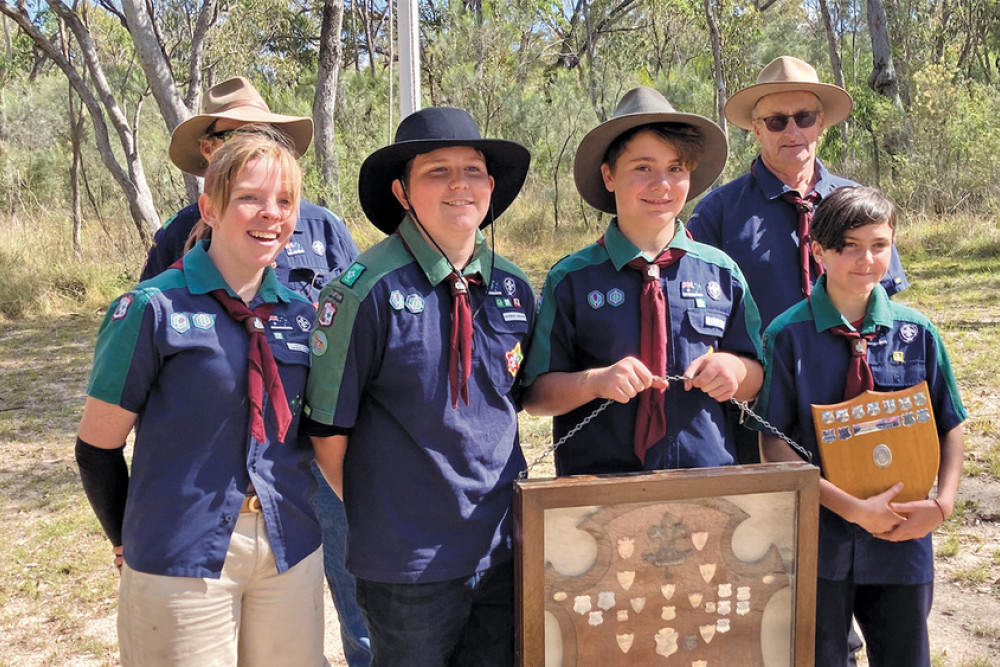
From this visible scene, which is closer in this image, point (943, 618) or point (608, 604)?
point (608, 604)

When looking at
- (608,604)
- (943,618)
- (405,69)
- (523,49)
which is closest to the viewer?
(608,604)

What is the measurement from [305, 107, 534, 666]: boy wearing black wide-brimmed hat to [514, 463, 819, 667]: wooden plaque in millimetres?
216

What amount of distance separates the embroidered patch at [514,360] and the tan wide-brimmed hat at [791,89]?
1611mm

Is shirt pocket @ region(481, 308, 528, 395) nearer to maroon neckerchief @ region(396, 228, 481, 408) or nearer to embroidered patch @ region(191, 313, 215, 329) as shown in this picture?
maroon neckerchief @ region(396, 228, 481, 408)

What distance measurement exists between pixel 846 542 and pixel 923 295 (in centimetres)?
840

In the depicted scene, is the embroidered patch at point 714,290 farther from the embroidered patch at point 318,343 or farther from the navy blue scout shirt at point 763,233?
the embroidered patch at point 318,343

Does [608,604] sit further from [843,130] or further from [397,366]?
[843,130]

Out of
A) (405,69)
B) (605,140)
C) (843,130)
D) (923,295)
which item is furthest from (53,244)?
(843,130)

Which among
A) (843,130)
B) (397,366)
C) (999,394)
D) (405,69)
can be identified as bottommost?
(999,394)

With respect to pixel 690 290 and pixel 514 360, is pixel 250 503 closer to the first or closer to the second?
pixel 514 360

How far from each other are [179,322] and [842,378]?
5.73 feet

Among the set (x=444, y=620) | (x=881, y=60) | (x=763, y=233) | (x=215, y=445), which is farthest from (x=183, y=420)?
(x=881, y=60)

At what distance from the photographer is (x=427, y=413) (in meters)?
2.28

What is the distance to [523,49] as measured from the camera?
19922mm
